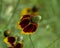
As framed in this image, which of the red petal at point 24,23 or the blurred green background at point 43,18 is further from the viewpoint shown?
the blurred green background at point 43,18

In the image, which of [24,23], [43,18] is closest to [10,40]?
[24,23]

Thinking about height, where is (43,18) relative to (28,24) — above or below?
below

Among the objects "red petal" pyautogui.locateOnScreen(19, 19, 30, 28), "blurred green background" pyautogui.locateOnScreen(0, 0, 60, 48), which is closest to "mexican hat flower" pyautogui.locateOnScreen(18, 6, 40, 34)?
"red petal" pyautogui.locateOnScreen(19, 19, 30, 28)

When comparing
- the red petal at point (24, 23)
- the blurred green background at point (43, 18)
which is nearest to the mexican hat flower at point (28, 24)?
the red petal at point (24, 23)

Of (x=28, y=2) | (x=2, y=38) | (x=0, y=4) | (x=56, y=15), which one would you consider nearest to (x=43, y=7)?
(x=28, y=2)

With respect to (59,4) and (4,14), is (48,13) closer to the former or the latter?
(59,4)

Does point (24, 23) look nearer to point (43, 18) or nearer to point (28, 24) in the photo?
point (28, 24)

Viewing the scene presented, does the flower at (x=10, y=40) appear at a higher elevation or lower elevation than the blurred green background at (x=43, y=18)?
higher

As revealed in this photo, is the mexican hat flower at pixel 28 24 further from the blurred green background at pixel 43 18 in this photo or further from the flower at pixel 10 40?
the blurred green background at pixel 43 18

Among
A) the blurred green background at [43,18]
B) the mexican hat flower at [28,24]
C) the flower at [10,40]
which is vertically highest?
the mexican hat flower at [28,24]

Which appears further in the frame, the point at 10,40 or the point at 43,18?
the point at 43,18

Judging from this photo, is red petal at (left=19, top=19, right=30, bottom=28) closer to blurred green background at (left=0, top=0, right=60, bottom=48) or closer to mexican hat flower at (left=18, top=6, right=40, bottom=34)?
mexican hat flower at (left=18, top=6, right=40, bottom=34)
